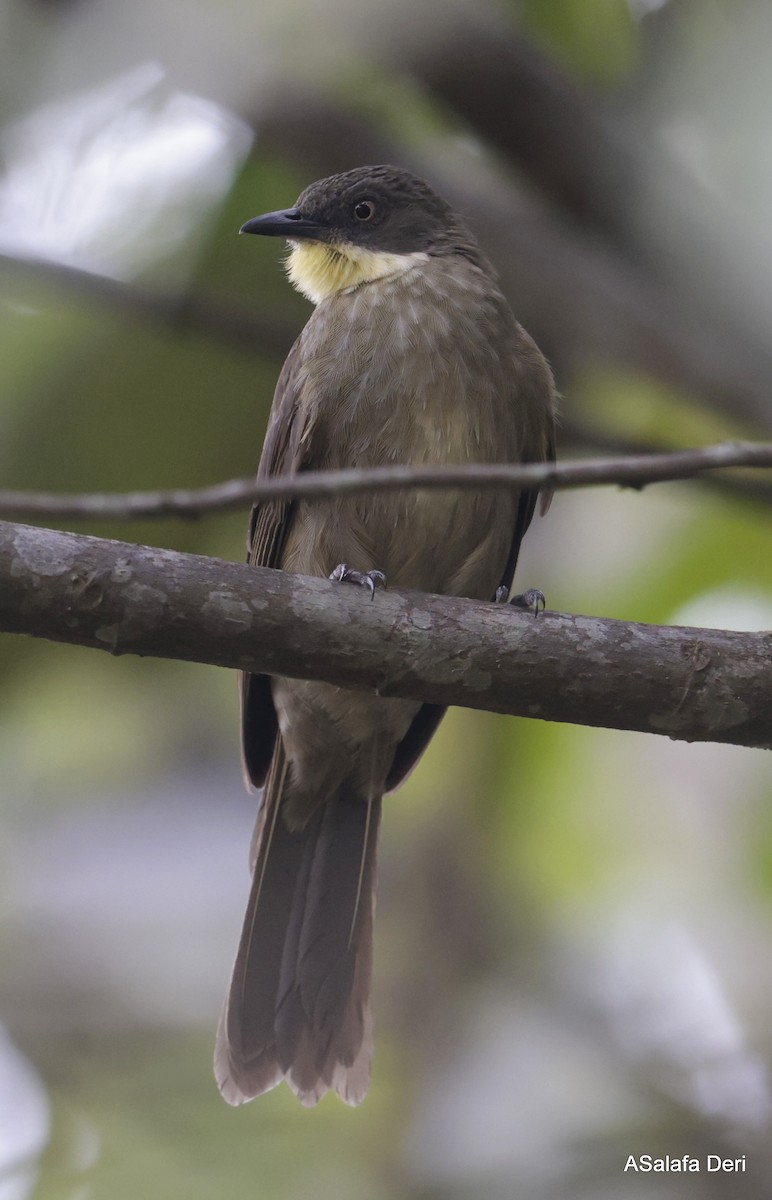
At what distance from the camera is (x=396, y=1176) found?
4945 millimetres

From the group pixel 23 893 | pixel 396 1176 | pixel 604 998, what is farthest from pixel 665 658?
pixel 23 893

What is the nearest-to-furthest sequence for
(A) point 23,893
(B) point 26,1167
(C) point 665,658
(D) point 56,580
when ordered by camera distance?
(D) point 56,580, (C) point 665,658, (B) point 26,1167, (A) point 23,893

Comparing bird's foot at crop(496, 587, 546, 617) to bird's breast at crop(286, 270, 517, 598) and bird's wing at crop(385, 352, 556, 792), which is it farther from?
bird's wing at crop(385, 352, 556, 792)

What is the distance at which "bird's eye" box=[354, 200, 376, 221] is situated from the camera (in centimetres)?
487

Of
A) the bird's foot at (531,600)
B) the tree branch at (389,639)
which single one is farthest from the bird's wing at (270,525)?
the tree branch at (389,639)

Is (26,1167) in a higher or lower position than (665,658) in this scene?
lower

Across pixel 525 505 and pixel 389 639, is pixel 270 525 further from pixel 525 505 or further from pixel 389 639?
pixel 389 639

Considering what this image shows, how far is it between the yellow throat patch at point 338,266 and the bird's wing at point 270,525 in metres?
0.32

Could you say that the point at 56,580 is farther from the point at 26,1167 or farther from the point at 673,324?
the point at 26,1167

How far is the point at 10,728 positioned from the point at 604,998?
8.46 feet

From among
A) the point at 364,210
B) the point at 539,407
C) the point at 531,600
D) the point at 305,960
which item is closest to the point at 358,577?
the point at 531,600

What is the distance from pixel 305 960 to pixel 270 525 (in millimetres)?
1332

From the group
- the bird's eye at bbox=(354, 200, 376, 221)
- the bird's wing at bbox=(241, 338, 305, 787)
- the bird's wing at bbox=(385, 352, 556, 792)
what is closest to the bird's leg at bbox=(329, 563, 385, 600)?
the bird's wing at bbox=(241, 338, 305, 787)

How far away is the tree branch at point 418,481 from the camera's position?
2232 mm
